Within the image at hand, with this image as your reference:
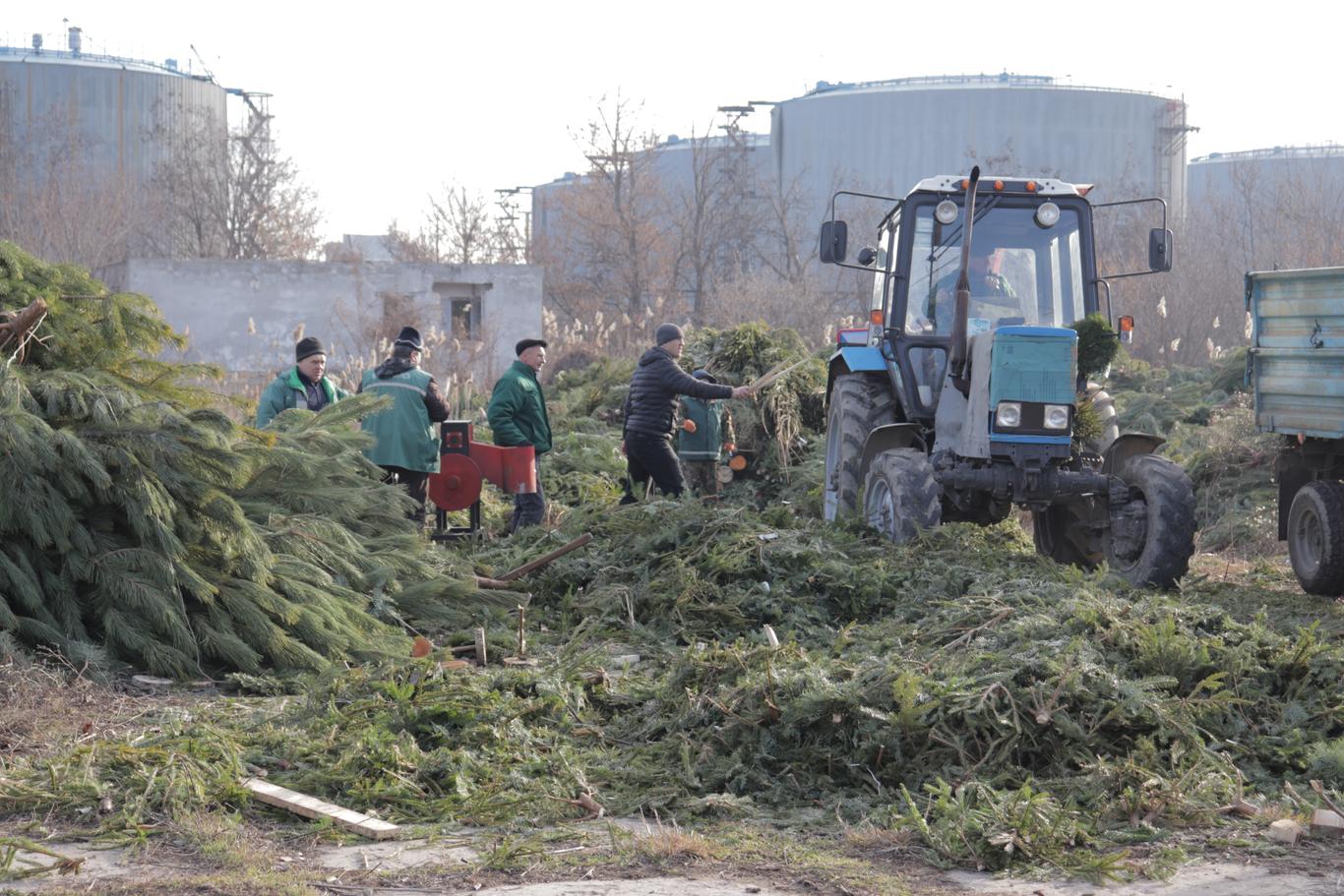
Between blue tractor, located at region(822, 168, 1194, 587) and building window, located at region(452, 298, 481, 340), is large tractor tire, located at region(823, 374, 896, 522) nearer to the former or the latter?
blue tractor, located at region(822, 168, 1194, 587)

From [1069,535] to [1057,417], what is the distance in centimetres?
154

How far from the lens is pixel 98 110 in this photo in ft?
145

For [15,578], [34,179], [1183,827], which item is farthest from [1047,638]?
[34,179]

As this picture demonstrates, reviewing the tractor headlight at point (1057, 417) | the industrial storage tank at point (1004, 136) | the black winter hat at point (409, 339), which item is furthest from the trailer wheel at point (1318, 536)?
the industrial storage tank at point (1004, 136)

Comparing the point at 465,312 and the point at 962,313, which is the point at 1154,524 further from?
the point at 465,312

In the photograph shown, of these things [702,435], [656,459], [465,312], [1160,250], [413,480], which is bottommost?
[413,480]

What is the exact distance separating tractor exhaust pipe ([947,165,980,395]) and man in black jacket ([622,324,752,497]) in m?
2.36

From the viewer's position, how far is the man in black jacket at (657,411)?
10938mm

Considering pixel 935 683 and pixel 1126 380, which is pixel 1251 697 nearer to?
pixel 935 683

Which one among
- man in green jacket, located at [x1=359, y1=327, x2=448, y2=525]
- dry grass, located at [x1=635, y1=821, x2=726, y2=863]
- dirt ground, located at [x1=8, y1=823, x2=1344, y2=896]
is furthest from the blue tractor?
dry grass, located at [x1=635, y1=821, x2=726, y2=863]

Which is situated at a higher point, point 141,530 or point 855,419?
point 855,419

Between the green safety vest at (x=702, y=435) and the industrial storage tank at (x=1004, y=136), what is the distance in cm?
3359

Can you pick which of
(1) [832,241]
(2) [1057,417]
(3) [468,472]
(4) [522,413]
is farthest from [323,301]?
(2) [1057,417]

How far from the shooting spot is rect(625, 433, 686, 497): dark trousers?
11.0 metres
